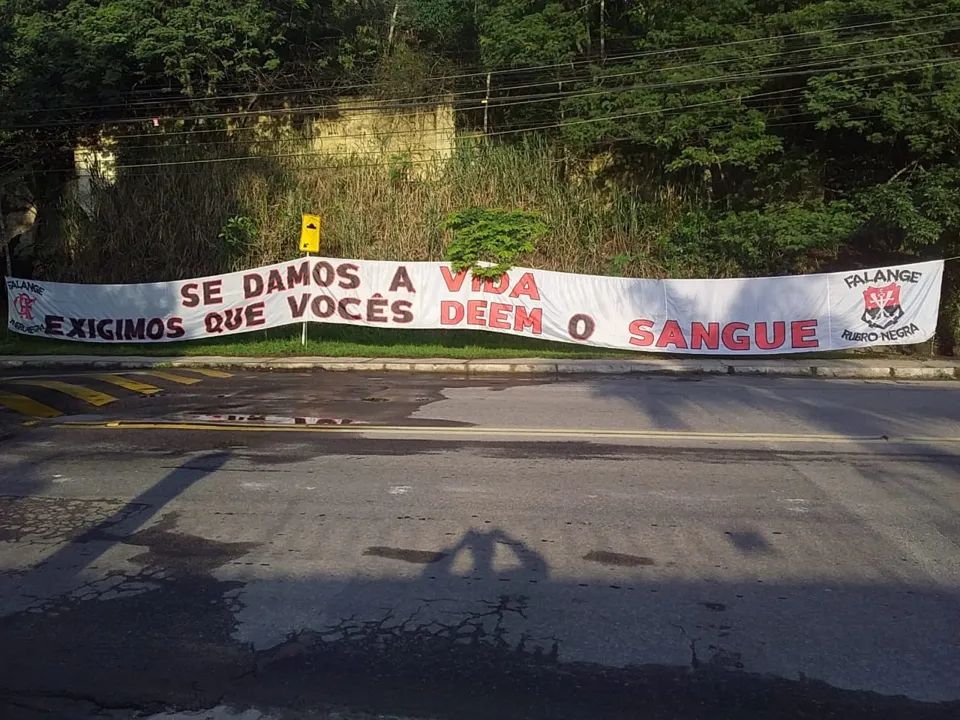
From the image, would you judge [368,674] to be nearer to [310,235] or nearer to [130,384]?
[130,384]

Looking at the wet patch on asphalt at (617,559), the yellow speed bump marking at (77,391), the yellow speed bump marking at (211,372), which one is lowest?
the wet patch on asphalt at (617,559)

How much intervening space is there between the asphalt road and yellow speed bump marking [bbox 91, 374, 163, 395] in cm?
324

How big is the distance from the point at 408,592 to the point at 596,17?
82.4ft

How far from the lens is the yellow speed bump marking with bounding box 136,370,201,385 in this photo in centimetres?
1416

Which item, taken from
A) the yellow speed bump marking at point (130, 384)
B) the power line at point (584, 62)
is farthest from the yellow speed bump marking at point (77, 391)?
the power line at point (584, 62)

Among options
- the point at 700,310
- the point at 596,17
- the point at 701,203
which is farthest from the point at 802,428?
the point at 596,17

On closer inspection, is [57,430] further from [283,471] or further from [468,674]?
[468,674]

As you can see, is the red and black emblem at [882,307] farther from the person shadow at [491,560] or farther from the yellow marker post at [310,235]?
the person shadow at [491,560]

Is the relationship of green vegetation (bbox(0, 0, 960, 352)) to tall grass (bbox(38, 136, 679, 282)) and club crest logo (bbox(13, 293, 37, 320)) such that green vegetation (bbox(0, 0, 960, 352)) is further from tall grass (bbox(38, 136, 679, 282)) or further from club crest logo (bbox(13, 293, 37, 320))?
club crest logo (bbox(13, 293, 37, 320))

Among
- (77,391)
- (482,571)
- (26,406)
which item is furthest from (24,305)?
(482,571)

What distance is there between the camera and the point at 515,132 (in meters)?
26.6

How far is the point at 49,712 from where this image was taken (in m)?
3.49

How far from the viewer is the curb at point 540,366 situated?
1530cm

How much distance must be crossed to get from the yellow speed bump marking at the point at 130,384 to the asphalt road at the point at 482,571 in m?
3.24
